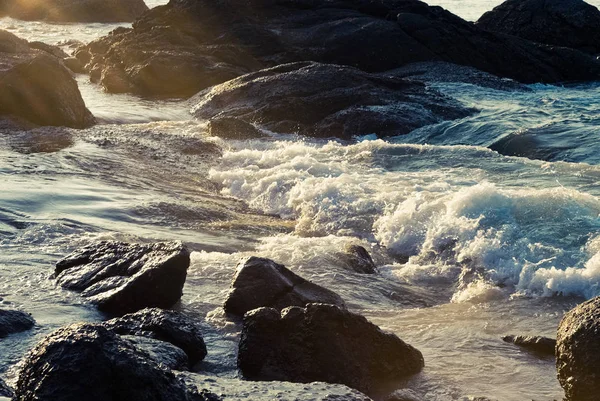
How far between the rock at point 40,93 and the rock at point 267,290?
10.9m

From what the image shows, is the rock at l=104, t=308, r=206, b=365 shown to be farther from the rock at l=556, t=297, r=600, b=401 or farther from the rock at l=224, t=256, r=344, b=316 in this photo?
the rock at l=556, t=297, r=600, b=401

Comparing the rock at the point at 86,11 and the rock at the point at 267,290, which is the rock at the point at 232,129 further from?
the rock at the point at 86,11

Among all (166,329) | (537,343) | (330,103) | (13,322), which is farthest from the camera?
(330,103)

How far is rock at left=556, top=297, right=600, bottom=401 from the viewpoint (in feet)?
18.3

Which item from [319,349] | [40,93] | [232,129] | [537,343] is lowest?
[537,343]

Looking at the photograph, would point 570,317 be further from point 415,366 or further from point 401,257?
point 401,257

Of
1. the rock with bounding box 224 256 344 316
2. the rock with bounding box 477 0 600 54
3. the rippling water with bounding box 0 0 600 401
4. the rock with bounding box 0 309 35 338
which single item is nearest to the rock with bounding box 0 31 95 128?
the rippling water with bounding box 0 0 600 401

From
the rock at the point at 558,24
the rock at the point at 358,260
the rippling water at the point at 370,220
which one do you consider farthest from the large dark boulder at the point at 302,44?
the rock at the point at 358,260

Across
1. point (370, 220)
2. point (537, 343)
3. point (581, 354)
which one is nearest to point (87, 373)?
point (581, 354)

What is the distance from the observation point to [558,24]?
3033cm

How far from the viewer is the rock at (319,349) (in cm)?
591

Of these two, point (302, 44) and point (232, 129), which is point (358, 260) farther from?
point (302, 44)

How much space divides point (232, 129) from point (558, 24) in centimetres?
1803

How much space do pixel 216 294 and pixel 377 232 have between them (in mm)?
3668
